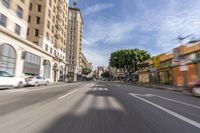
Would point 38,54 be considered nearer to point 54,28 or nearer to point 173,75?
point 54,28

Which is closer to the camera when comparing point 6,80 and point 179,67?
point 6,80

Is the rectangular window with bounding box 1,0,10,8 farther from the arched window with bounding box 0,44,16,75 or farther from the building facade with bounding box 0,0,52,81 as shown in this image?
the arched window with bounding box 0,44,16,75

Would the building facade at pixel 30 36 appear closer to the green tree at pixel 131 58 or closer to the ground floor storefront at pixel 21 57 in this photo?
the ground floor storefront at pixel 21 57

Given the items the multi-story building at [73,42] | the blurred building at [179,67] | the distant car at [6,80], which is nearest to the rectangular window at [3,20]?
the distant car at [6,80]

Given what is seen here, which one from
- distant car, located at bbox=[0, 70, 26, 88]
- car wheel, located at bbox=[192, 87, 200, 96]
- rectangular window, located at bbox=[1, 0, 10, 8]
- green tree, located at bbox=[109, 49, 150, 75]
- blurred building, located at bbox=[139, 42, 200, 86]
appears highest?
rectangular window, located at bbox=[1, 0, 10, 8]

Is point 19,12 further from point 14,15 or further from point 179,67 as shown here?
A: point 179,67

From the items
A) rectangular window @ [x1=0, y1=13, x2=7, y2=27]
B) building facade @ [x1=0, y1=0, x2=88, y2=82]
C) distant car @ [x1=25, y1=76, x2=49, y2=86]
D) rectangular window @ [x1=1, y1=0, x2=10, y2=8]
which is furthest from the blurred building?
rectangular window @ [x1=1, y1=0, x2=10, y2=8]

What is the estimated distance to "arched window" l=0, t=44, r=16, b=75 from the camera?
80.8 feet

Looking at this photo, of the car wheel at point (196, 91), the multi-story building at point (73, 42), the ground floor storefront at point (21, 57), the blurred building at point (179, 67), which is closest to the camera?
the car wheel at point (196, 91)

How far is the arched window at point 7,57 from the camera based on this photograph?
24625 mm

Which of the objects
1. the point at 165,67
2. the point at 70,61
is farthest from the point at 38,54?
the point at 70,61

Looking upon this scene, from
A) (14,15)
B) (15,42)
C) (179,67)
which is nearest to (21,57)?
(15,42)

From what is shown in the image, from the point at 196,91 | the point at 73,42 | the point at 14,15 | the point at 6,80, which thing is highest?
the point at 73,42

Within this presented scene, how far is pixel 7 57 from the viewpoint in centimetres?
2602
